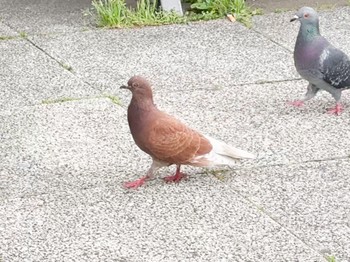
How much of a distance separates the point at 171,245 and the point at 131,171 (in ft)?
2.85

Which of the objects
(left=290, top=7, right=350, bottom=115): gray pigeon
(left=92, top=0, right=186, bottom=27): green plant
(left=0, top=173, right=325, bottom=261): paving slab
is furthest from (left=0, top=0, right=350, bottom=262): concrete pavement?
(left=290, top=7, right=350, bottom=115): gray pigeon

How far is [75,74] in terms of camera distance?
21.0 feet

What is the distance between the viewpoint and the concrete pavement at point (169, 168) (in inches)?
161

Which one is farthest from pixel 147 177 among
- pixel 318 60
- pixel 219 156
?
pixel 318 60

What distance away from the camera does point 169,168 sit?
4926mm

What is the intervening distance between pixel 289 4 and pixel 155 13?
4.31 feet

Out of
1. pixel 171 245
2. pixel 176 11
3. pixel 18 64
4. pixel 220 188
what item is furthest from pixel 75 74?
pixel 171 245

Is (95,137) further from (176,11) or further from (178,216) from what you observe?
(176,11)

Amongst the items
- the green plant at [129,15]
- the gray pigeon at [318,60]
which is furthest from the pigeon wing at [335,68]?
the green plant at [129,15]

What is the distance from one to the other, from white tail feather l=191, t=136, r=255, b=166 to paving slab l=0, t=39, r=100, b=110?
1642mm

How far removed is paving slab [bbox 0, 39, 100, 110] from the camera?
596 centimetres

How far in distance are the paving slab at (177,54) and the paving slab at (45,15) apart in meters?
0.27

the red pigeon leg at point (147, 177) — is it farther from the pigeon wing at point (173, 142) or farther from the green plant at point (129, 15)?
the green plant at point (129, 15)

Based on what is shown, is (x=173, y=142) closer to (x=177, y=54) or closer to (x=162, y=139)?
(x=162, y=139)
